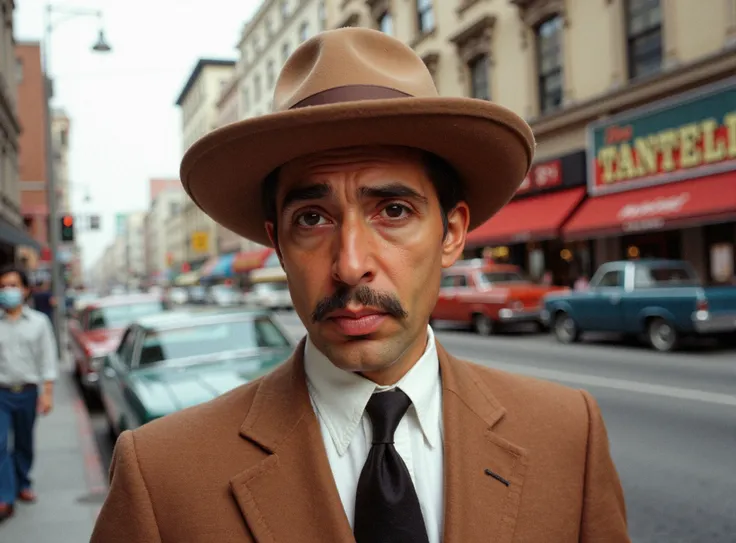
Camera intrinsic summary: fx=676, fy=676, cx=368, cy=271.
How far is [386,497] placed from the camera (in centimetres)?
143

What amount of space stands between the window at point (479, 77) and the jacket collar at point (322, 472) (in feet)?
76.0

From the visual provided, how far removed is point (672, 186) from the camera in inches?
663

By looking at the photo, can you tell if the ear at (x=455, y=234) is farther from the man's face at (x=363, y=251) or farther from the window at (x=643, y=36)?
the window at (x=643, y=36)

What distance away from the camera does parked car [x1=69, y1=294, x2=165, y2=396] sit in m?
10.2

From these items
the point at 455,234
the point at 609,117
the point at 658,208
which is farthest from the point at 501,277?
the point at 455,234

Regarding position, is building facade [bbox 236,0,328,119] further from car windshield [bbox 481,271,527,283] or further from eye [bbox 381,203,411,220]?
eye [bbox 381,203,411,220]

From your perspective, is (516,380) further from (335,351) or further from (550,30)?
(550,30)

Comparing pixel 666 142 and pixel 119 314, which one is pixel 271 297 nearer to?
pixel 666 142

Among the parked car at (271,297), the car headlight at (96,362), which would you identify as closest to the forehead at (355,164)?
the car headlight at (96,362)

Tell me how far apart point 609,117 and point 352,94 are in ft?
62.9

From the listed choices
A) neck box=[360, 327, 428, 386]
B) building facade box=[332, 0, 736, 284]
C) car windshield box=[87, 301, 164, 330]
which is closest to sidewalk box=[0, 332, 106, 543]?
car windshield box=[87, 301, 164, 330]

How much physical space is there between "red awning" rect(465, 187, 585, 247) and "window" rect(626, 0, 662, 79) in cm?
387

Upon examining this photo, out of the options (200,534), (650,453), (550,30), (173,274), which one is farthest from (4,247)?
(173,274)

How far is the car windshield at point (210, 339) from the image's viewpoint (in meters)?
6.53
